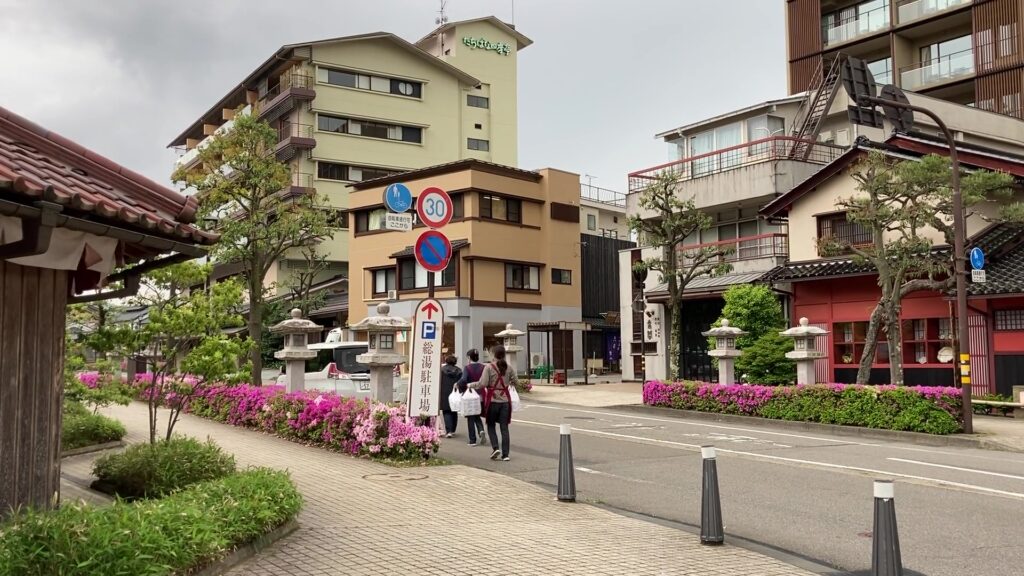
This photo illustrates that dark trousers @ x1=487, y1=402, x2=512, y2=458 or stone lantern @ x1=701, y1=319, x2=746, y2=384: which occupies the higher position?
stone lantern @ x1=701, y1=319, x2=746, y2=384

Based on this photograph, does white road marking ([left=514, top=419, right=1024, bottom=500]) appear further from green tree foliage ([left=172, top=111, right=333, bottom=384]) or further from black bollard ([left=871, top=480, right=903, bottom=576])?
green tree foliage ([left=172, top=111, right=333, bottom=384])

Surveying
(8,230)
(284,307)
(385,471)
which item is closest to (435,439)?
(385,471)

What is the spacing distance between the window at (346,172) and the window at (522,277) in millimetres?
11171

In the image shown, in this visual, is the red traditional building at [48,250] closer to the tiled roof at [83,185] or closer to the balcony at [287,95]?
the tiled roof at [83,185]

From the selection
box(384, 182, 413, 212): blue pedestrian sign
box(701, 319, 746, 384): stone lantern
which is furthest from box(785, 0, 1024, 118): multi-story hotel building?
box(384, 182, 413, 212): blue pedestrian sign

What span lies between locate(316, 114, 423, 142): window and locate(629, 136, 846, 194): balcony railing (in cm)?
2278

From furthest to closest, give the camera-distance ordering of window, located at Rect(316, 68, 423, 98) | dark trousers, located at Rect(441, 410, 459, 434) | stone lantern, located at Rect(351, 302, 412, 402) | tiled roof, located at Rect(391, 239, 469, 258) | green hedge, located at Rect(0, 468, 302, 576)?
1. window, located at Rect(316, 68, 423, 98)
2. tiled roof, located at Rect(391, 239, 469, 258)
3. dark trousers, located at Rect(441, 410, 459, 434)
4. stone lantern, located at Rect(351, 302, 412, 402)
5. green hedge, located at Rect(0, 468, 302, 576)

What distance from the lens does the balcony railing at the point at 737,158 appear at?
3067 cm

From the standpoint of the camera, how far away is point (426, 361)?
12.7m

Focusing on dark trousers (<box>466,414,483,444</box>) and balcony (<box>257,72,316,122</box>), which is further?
balcony (<box>257,72,316,122</box>)

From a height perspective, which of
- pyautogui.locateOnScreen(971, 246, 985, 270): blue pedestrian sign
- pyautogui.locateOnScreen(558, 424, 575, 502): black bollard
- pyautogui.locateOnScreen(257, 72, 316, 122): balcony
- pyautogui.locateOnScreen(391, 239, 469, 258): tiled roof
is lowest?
pyautogui.locateOnScreen(558, 424, 575, 502): black bollard

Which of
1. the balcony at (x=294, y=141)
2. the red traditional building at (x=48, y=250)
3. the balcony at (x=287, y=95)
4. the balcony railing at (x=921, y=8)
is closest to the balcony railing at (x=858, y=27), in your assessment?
the balcony railing at (x=921, y=8)

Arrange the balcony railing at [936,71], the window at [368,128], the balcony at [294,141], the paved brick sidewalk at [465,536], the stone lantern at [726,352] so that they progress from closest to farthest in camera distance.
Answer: the paved brick sidewalk at [465,536]
the stone lantern at [726,352]
the balcony railing at [936,71]
the balcony at [294,141]
the window at [368,128]

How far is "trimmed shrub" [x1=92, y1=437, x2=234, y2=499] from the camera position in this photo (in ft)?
29.8
